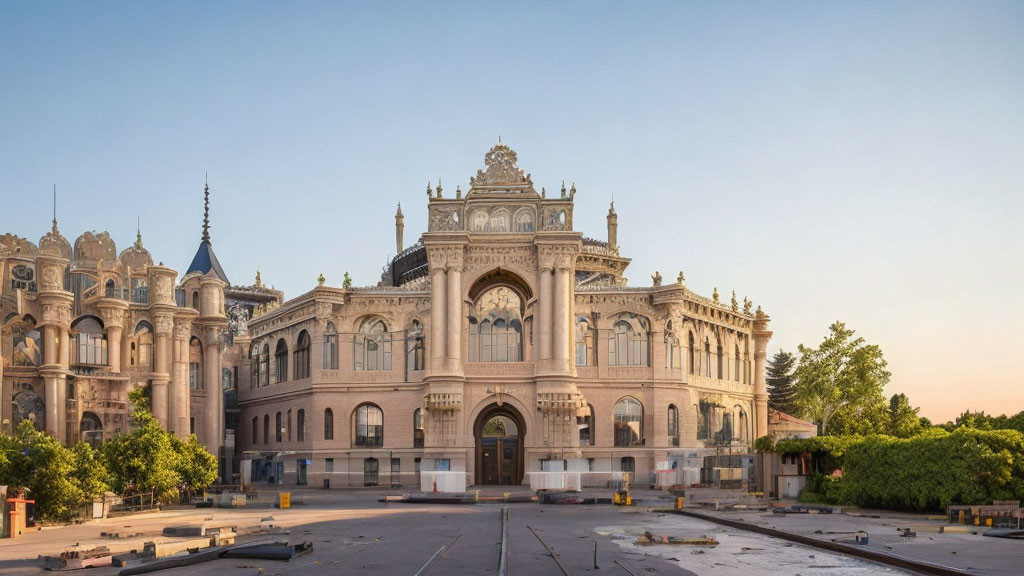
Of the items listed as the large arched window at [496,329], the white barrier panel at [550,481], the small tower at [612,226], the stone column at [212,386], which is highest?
the small tower at [612,226]

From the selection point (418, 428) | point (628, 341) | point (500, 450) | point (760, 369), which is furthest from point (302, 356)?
point (760, 369)

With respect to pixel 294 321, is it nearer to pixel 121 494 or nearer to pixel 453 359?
pixel 453 359

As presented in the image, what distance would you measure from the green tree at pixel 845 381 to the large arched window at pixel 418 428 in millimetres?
29041

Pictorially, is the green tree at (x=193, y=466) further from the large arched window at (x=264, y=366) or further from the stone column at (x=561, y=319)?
the large arched window at (x=264, y=366)

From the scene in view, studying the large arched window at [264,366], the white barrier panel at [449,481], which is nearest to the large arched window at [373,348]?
the large arched window at [264,366]

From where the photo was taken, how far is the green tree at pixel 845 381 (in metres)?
74.4

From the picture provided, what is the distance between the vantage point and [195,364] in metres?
69.7

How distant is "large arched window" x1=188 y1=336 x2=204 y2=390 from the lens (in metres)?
69.2

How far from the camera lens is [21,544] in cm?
3192

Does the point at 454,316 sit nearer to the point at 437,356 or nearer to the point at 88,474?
the point at 437,356

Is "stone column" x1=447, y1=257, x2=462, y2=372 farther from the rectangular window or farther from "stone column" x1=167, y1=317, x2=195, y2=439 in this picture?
the rectangular window

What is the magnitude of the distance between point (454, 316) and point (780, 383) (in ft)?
187

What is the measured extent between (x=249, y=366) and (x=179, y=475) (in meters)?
32.6

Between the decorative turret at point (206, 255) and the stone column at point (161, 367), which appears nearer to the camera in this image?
the stone column at point (161, 367)
